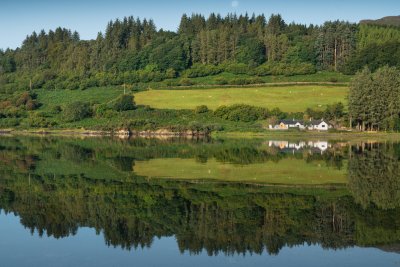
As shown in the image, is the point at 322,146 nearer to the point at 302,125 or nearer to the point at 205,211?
the point at 302,125

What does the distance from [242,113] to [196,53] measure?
185 feet

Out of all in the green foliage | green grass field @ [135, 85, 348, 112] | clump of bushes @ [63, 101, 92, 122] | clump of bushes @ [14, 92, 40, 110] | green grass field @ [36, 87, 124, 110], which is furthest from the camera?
green grass field @ [36, 87, 124, 110]

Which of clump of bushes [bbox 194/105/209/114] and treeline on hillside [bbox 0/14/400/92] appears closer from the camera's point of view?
clump of bushes [bbox 194/105/209/114]

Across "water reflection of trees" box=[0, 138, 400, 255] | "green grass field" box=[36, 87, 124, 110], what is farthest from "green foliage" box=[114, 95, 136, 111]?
"water reflection of trees" box=[0, 138, 400, 255]

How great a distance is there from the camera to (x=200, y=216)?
2038cm

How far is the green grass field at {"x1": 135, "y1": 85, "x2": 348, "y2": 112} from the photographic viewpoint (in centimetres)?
10831

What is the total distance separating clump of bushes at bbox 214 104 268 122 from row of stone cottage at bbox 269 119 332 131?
5.56 m

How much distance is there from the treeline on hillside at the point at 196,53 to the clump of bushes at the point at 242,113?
2796 cm

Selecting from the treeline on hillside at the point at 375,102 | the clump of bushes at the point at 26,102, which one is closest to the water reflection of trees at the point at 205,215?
the treeline on hillside at the point at 375,102

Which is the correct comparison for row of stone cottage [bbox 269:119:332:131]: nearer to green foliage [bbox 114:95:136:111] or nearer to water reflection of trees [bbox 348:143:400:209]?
green foliage [bbox 114:95:136:111]

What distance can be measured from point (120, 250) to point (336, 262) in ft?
20.2

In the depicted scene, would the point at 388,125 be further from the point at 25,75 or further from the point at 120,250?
the point at 25,75

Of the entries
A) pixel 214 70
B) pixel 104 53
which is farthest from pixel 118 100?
pixel 104 53

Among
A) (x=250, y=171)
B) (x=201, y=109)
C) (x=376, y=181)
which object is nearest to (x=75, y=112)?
(x=201, y=109)
